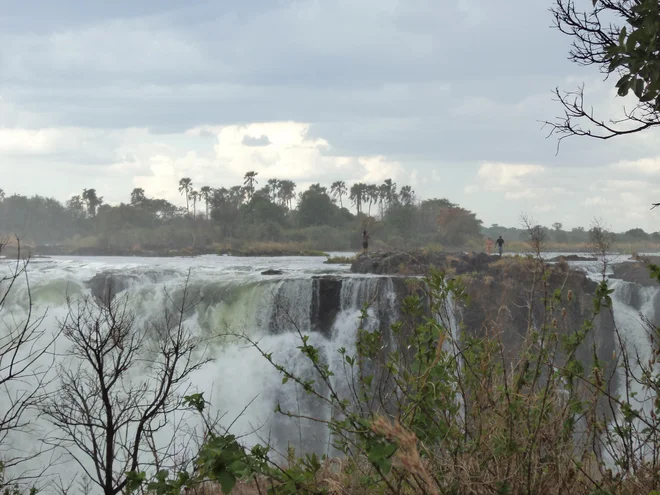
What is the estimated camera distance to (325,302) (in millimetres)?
16328

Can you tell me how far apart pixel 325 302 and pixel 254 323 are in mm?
1864

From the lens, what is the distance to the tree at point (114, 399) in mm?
6008

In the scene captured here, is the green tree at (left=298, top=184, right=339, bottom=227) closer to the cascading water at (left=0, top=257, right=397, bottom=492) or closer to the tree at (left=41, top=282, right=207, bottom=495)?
the cascading water at (left=0, top=257, right=397, bottom=492)

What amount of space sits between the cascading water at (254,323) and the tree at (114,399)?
2.25 feet

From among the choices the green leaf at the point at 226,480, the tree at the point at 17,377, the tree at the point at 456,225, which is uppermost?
the tree at the point at 456,225

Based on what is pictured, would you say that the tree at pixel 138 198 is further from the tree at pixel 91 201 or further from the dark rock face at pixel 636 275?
the dark rock face at pixel 636 275

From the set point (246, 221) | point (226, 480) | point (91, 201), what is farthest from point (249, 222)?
point (226, 480)

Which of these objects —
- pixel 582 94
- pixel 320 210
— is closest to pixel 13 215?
pixel 320 210

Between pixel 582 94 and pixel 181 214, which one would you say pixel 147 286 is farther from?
pixel 181 214

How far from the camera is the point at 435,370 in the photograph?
242cm

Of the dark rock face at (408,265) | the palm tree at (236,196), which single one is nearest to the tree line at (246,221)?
the palm tree at (236,196)

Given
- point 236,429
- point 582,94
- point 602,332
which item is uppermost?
point 582,94

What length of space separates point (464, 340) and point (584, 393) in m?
0.79

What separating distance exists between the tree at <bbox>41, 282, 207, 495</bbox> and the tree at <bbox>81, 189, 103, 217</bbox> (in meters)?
40.9
